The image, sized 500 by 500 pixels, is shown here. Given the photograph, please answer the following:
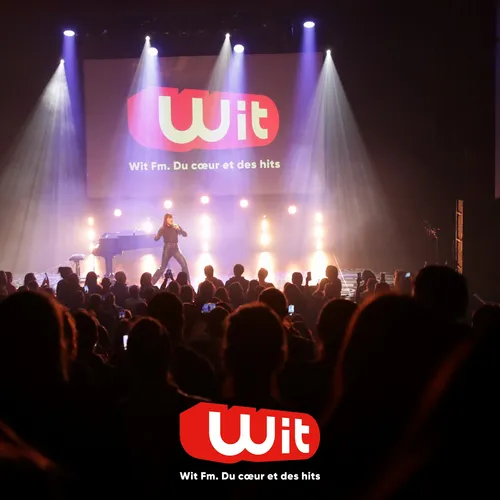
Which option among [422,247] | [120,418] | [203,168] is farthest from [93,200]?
[120,418]

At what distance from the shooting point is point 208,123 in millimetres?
13898

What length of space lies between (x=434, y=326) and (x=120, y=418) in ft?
3.63

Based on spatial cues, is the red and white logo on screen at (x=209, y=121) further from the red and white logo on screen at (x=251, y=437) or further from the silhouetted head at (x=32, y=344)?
the red and white logo on screen at (x=251, y=437)

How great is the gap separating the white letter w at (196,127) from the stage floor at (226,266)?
279cm

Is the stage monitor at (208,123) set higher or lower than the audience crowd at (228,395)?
higher

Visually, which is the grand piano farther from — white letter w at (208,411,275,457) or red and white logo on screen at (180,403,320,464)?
white letter w at (208,411,275,457)

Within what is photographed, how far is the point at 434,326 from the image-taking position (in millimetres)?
1957

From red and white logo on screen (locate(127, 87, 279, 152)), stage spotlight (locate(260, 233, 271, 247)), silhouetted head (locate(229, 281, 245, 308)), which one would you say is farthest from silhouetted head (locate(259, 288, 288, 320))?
stage spotlight (locate(260, 233, 271, 247))

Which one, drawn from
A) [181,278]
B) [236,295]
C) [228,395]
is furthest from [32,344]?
[181,278]

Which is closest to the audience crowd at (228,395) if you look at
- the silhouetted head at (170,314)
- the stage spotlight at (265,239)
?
the silhouetted head at (170,314)

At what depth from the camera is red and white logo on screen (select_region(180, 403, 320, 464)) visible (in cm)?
186

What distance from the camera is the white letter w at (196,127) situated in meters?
13.9

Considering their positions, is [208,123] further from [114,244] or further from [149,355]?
[149,355]

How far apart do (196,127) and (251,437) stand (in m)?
12.5
